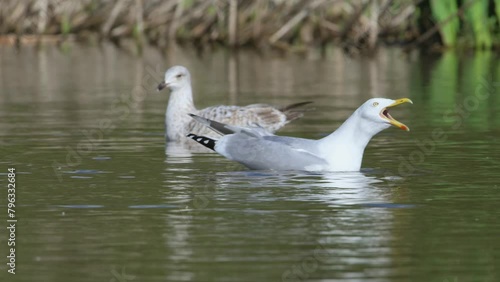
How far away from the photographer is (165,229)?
865cm

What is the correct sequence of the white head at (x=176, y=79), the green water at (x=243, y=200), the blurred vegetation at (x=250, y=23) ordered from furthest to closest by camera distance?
the blurred vegetation at (x=250, y=23)
the white head at (x=176, y=79)
the green water at (x=243, y=200)

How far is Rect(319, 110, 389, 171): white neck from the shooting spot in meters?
11.2

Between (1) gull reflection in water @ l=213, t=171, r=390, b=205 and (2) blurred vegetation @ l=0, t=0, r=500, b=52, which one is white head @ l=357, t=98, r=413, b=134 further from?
(2) blurred vegetation @ l=0, t=0, r=500, b=52

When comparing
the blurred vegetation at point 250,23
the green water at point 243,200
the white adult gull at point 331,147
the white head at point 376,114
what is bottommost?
the green water at point 243,200

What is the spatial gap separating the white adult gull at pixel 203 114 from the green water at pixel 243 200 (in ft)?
0.72

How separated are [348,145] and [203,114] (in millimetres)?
4096

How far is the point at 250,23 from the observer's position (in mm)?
33156

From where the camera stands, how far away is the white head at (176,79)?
1577 cm

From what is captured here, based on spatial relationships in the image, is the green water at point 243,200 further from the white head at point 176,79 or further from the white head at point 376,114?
the white head at point 176,79

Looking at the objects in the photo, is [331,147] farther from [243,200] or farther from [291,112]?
[291,112]

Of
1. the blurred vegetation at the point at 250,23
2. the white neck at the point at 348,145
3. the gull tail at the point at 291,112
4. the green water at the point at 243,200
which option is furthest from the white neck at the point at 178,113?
the blurred vegetation at the point at 250,23

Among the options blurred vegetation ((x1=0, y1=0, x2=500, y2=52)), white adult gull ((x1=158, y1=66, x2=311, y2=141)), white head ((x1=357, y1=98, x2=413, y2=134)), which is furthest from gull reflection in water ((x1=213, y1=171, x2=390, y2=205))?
blurred vegetation ((x1=0, y1=0, x2=500, y2=52))

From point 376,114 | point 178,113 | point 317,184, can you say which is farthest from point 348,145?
point 178,113

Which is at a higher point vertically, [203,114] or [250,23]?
[250,23]
